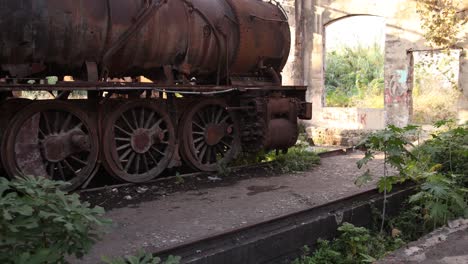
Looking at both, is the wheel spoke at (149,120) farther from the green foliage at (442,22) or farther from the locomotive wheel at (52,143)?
the green foliage at (442,22)

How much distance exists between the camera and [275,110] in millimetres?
8281

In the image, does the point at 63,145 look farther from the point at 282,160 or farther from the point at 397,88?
the point at 397,88

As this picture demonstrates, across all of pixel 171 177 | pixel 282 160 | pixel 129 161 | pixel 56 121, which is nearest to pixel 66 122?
pixel 56 121

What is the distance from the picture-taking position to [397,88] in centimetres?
1242

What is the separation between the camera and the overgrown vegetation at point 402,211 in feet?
16.9

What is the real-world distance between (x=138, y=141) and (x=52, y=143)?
4.22ft

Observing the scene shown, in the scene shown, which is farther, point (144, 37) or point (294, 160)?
point (294, 160)

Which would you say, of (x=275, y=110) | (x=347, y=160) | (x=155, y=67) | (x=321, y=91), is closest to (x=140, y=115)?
(x=155, y=67)

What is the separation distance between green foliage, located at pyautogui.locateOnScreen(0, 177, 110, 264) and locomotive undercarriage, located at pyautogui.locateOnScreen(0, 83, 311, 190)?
2.96 metres

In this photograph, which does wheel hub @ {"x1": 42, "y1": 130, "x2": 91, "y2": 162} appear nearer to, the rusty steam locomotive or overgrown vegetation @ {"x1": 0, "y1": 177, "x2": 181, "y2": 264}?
the rusty steam locomotive

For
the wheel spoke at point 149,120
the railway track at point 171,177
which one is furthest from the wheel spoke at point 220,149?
the wheel spoke at point 149,120

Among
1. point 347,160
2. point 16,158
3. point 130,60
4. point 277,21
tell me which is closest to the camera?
point 16,158

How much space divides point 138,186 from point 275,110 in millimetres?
2917

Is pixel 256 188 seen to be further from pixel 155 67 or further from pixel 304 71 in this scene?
pixel 304 71
